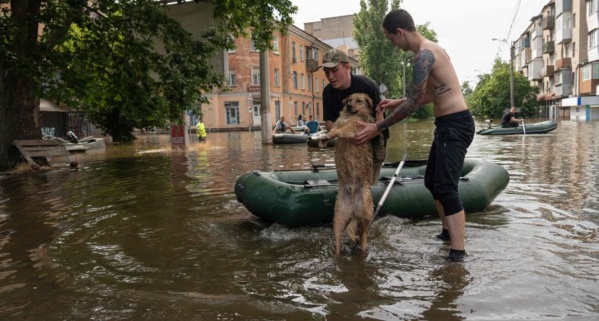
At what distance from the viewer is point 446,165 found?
14.9ft

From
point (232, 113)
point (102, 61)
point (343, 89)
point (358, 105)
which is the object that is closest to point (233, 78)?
point (232, 113)

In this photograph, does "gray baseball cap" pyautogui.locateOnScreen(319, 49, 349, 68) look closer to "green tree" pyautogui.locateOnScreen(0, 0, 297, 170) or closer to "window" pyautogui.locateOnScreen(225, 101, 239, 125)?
"green tree" pyautogui.locateOnScreen(0, 0, 297, 170)

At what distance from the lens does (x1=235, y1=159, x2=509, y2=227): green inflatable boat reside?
18.5ft

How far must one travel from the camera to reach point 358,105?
4.74 m

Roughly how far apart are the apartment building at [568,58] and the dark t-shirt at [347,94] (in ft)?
154

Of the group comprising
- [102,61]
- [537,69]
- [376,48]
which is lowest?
[102,61]

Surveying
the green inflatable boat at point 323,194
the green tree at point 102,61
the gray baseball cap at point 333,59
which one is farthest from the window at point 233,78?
the gray baseball cap at point 333,59

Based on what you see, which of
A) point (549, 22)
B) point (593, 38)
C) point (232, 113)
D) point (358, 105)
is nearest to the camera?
point (358, 105)

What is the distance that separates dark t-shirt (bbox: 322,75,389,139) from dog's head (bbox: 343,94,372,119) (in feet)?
0.58

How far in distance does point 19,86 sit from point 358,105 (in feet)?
41.5

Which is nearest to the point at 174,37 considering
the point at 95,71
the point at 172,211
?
the point at 95,71

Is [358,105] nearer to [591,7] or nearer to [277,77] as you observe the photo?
[277,77]

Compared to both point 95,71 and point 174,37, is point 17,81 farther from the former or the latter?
point 174,37

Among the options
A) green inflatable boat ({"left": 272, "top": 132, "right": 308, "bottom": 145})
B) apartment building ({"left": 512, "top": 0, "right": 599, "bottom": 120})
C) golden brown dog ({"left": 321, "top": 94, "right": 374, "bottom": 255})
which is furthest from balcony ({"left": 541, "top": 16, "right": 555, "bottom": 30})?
golden brown dog ({"left": 321, "top": 94, "right": 374, "bottom": 255})
